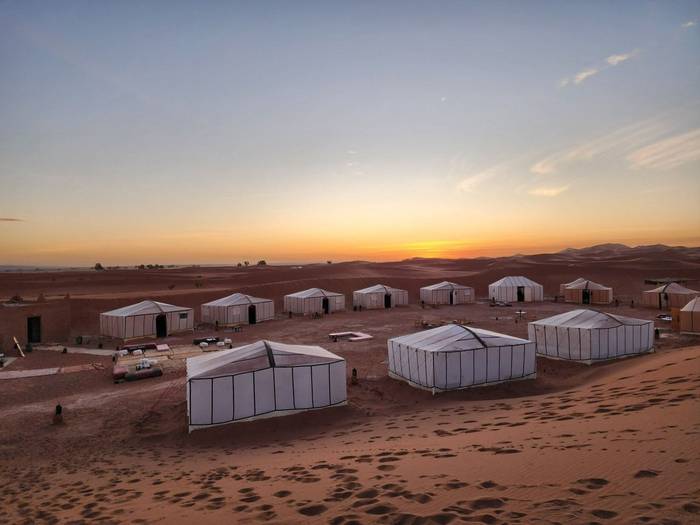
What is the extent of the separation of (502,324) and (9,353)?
114ft

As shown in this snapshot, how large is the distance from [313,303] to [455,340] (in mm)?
27588

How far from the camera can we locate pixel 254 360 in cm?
1658

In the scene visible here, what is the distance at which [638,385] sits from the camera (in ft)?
45.0

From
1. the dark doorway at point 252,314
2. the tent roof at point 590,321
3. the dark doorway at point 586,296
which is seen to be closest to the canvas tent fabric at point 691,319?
the tent roof at point 590,321

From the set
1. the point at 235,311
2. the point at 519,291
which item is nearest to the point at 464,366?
the point at 235,311

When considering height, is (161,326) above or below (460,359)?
below

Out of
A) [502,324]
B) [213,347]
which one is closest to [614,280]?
[502,324]

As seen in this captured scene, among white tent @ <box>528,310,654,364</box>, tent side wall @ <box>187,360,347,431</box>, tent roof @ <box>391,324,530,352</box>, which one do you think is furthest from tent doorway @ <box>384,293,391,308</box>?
tent side wall @ <box>187,360,347,431</box>

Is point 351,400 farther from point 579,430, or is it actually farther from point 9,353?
point 9,353

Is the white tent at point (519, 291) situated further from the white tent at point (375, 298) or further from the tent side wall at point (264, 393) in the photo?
the tent side wall at point (264, 393)

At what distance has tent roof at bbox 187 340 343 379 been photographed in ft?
52.6

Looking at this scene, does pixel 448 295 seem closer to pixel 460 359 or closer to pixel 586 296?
pixel 586 296

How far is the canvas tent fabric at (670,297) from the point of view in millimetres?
42906

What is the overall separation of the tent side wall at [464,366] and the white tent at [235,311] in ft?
74.4
